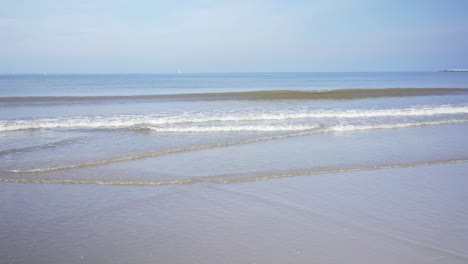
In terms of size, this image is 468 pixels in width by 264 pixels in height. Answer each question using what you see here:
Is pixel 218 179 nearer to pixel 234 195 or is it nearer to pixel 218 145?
pixel 234 195

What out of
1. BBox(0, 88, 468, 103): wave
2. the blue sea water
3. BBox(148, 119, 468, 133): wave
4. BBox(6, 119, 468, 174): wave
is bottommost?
BBox(6, 119, 468, 174): wave

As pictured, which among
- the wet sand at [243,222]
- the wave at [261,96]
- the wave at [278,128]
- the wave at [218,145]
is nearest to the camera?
the wet sand at [243,222]

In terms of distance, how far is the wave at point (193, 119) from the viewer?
1327 cm

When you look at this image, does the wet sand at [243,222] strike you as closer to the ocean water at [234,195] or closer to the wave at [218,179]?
the ocean water at [234,195]

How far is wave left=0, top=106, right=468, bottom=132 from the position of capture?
13266 mm

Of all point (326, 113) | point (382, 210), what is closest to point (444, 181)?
point (382, 210)

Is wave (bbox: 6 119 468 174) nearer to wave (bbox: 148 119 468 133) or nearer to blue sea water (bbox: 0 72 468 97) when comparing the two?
Answer: wave (bbox: 148 119 468 133)

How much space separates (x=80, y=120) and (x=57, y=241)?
11.7 meters

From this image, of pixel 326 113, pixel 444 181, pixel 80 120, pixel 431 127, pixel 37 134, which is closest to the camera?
pixel 444 181

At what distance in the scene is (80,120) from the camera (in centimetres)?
1493

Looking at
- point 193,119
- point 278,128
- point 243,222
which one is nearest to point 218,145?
point 278,128

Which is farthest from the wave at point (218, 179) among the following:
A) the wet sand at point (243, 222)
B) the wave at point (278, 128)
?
the wave at point (278, 128)

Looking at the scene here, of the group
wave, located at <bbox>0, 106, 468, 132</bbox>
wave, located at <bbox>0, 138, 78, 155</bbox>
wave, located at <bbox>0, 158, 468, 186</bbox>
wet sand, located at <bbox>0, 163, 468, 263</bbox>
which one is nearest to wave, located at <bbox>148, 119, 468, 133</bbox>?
wave, located at <bbox>0, 106, 468, 132</bbox>

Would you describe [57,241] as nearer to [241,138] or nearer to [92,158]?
[92,158]
